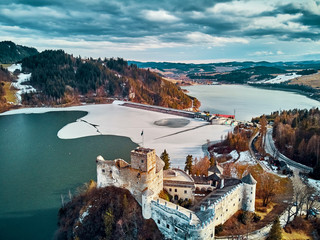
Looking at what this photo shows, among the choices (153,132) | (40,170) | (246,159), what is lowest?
(40,170)

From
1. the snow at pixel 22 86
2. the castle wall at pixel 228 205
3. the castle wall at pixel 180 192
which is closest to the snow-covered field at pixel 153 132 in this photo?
the castle wall at pixel 180 192

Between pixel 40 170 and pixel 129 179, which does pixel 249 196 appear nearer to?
pixel 129 179

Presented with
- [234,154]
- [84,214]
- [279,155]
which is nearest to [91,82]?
[234,154]

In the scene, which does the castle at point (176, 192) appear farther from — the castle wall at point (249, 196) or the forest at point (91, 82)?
the forest at point (91, 82)

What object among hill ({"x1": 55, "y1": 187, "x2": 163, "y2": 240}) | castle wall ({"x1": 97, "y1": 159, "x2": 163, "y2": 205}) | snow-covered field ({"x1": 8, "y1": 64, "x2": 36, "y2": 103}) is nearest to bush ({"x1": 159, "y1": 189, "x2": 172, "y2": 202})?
castle wall ({"x1": 97, "y1": 159, "x2": 163, "y2": 205})

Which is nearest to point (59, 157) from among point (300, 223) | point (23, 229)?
point (23, 229)

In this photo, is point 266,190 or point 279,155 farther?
point 279,155

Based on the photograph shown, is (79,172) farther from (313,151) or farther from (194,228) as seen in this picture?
(313,151)
